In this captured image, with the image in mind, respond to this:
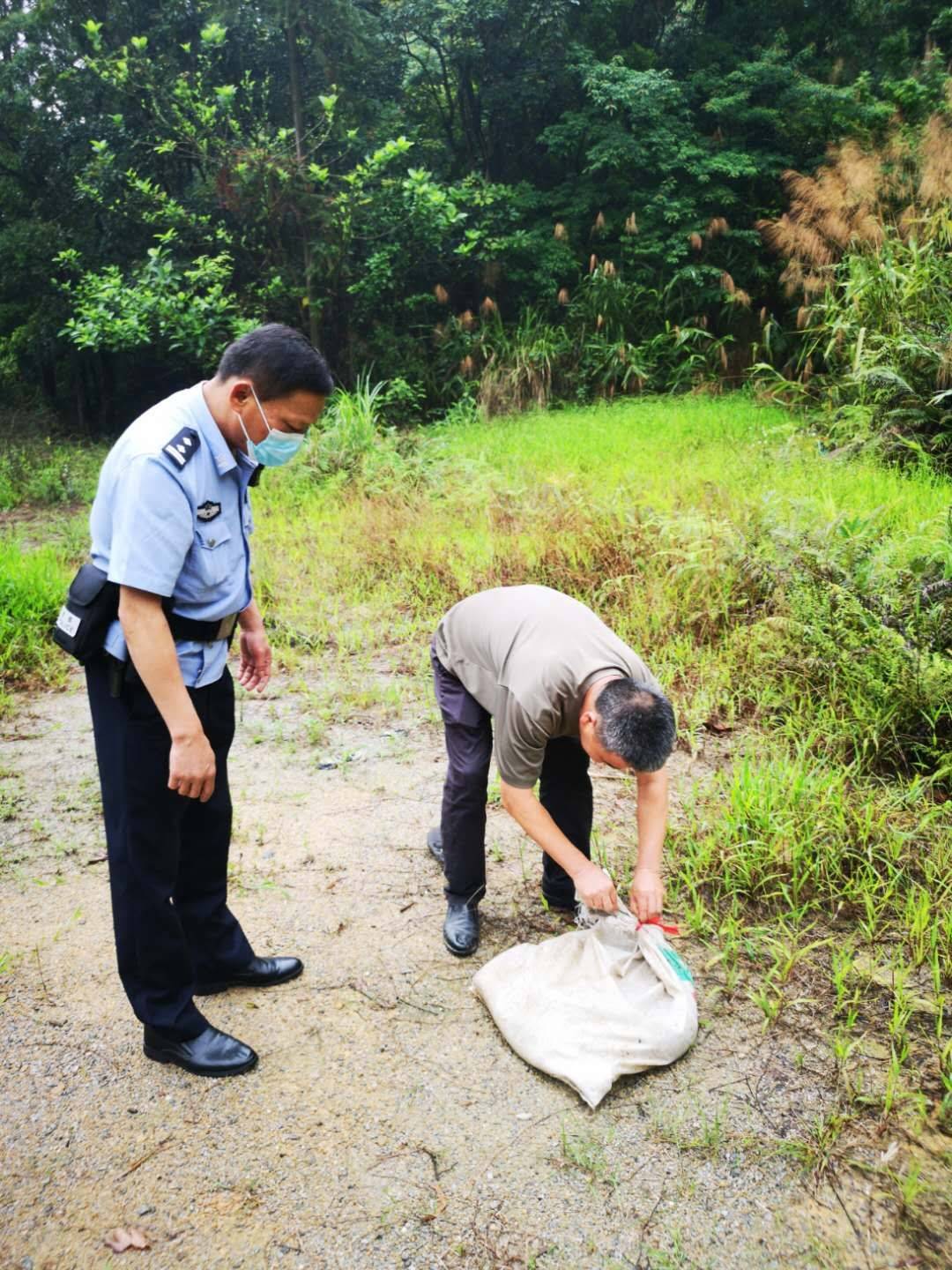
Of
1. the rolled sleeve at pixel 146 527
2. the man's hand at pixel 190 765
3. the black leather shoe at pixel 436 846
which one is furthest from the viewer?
the black leather shoe at pixel 436 846

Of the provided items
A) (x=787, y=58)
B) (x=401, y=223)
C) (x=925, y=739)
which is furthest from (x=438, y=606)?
(x=787, y=58)

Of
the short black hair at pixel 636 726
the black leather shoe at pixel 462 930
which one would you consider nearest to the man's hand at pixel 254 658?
the black leather shoe at pixel 462 930

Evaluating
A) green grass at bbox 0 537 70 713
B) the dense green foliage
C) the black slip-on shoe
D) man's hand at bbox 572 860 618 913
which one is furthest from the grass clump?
man's hand at bbox 572 860 618 913

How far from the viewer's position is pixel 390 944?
2711mm

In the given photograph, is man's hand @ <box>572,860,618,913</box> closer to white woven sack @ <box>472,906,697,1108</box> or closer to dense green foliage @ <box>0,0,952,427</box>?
white woven sack @ <box>472,906,697,1108</box>

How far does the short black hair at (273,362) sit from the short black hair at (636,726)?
92 centimetres

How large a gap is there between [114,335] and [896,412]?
25.0 ft

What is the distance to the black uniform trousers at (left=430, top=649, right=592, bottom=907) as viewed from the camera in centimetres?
258

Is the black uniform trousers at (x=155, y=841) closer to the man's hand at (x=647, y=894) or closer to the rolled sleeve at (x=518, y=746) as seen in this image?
the rolled sleeve at (x=518, y=746)

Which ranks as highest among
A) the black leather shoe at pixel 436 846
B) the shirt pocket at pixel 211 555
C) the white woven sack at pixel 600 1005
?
the shirt pocket at pixel 211 555

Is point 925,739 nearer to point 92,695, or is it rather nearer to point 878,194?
point 92,695

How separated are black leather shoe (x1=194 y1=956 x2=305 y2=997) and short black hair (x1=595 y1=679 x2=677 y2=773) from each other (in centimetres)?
118

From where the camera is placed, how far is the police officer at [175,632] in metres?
1.81

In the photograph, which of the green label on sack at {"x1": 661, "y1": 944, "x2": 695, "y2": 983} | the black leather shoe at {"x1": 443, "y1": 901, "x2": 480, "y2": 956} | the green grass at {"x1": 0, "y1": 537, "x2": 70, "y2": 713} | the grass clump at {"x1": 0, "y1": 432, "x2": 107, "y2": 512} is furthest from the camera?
the grass clump at {"x1": 0, "y1": 432, "x2": 107, "y2": 512}
